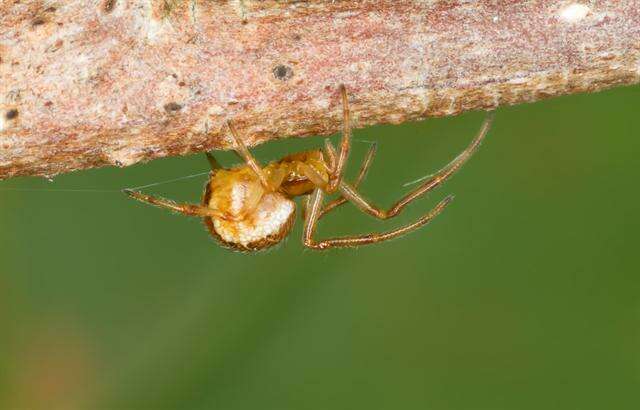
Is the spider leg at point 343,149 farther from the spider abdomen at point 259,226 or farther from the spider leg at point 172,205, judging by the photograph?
the spider leg at point 172,205

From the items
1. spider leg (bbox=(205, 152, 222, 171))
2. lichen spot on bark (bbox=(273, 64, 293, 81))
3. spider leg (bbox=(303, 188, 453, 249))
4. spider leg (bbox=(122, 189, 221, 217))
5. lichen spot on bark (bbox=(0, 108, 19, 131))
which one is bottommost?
lichen spot on bark (bbox=(0, 108, 19, 131))

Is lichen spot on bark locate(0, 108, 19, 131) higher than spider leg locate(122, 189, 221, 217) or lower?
lower

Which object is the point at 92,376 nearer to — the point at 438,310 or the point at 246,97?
the point at 438,310

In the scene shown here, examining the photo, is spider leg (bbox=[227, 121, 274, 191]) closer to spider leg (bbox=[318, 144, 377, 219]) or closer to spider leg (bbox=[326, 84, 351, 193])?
spider leg (bbox=[326, 84, 351, 193])

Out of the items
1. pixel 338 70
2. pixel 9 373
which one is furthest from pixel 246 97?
pixel 9 373

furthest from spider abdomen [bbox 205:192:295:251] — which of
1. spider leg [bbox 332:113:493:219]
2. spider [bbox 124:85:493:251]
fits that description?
spider leg [bbox 332:113:493:219]

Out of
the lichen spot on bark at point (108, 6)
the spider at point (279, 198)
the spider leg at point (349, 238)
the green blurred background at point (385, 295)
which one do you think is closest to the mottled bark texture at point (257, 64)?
the lichen spot on bark at point (108, 6)

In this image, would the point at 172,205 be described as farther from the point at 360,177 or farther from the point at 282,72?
the point at 282,72
